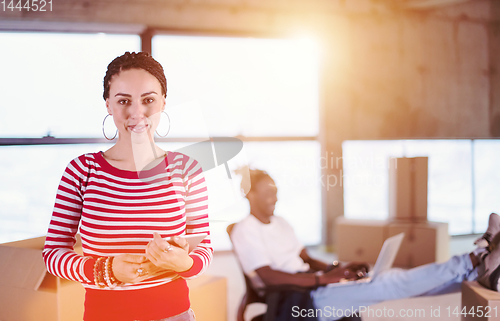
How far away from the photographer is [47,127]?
3.21 m

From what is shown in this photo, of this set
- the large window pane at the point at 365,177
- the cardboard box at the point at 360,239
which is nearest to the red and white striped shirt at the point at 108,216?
the cardboard box at the point at 360,239

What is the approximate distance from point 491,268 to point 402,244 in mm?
2030

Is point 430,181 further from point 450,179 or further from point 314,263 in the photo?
point 314,263

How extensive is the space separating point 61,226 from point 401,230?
358 centimetres

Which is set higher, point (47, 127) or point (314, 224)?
point (47, 127)

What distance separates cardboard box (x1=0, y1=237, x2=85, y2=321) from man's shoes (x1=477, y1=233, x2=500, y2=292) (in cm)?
198

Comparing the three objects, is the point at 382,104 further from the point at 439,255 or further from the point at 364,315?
the point at 364,315

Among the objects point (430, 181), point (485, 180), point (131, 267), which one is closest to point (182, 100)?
point (131, 267)

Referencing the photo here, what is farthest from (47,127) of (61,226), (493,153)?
(493,153)

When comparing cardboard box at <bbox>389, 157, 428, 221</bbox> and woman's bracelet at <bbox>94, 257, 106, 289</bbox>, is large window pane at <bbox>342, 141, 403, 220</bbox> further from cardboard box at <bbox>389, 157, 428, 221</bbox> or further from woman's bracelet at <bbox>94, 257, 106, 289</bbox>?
woman's bracelet at <bbox>94, 257, 106, 289</bbox>

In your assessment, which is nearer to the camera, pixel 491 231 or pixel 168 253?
pixel 168 253

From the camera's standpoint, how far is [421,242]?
368 centimetres

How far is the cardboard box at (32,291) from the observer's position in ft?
4.74

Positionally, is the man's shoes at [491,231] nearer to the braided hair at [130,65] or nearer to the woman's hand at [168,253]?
the woman's hand at [168,253]
